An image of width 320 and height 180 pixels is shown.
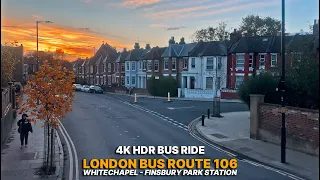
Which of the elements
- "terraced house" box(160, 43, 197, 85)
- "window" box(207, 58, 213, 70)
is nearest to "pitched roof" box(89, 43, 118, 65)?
"terraced house" box(160, 43, 197, 85)

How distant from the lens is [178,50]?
58594 millimetres

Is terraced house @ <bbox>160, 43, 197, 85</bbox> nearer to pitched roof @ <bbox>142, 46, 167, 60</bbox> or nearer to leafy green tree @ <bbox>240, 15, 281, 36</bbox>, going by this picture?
pitched roof @ <bbox>142, 46, 167, 60</bbox>

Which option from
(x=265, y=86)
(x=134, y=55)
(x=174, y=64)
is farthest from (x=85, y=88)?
(x=265, y=86)

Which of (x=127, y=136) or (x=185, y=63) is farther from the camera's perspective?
(x=185, y=63)

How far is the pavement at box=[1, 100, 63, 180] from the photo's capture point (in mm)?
11705

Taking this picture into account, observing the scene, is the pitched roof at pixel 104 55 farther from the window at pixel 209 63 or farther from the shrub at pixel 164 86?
the window at pixel 209 63

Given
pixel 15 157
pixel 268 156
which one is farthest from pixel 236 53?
pixel 15 157

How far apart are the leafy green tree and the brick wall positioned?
5646cm

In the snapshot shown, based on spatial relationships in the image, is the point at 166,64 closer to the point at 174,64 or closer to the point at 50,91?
the point at 174,64

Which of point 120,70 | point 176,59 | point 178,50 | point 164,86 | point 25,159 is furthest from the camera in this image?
point 120,70

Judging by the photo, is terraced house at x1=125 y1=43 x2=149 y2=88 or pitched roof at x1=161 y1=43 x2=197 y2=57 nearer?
pitched roof at x1=161 y1=43 x2=197 y2=57

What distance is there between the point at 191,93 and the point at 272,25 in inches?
1304

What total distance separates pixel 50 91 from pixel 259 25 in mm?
69285

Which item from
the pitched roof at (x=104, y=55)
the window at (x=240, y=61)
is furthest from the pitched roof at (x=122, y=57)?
the window at (x=240, y=61)
